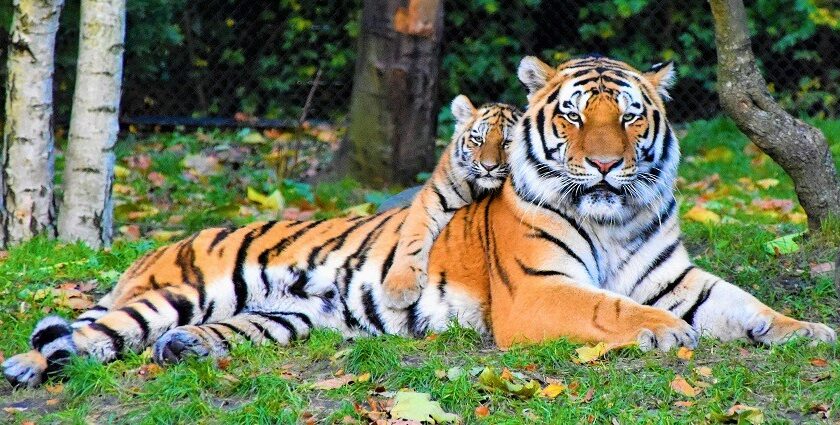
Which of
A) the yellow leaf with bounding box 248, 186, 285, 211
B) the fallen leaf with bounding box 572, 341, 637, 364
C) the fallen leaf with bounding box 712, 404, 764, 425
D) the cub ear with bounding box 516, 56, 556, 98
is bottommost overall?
the yellow leaf with bounding box 248, 186, 285, 211

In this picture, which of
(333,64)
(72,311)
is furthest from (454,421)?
(333,64)

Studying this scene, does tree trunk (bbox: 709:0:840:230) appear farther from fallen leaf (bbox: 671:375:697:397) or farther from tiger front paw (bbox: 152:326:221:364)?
tiger front paw (bbox: 152:326:221:364)

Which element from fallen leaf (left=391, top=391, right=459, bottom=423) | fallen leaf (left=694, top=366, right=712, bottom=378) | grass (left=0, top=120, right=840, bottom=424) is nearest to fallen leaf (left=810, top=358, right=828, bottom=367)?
grass (left=0, top=120, right=840, bottom=424)

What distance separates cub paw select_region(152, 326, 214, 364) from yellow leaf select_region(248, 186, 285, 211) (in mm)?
3563

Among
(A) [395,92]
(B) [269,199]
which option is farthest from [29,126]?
(A) [395,92]

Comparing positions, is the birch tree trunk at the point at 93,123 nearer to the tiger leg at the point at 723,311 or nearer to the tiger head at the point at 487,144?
the tiger head at the point at 487,144

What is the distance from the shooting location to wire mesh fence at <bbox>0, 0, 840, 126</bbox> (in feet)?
37.2

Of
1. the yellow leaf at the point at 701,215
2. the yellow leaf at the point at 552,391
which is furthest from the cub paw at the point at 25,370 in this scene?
the yellow leaf at the point at 701,215

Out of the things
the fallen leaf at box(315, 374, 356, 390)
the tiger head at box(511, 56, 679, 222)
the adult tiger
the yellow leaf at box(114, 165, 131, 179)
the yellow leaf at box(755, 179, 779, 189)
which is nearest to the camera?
the fallen leaf at box(315, 374, 356, 390)

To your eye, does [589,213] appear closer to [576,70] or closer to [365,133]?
[576,70]

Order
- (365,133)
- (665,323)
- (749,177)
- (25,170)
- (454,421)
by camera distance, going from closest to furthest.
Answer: (454,421), (665,323), (25,170), (365,133), (749,177)

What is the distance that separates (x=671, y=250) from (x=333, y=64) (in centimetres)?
701

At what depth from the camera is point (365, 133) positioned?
9.05 metres

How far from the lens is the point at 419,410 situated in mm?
3881
